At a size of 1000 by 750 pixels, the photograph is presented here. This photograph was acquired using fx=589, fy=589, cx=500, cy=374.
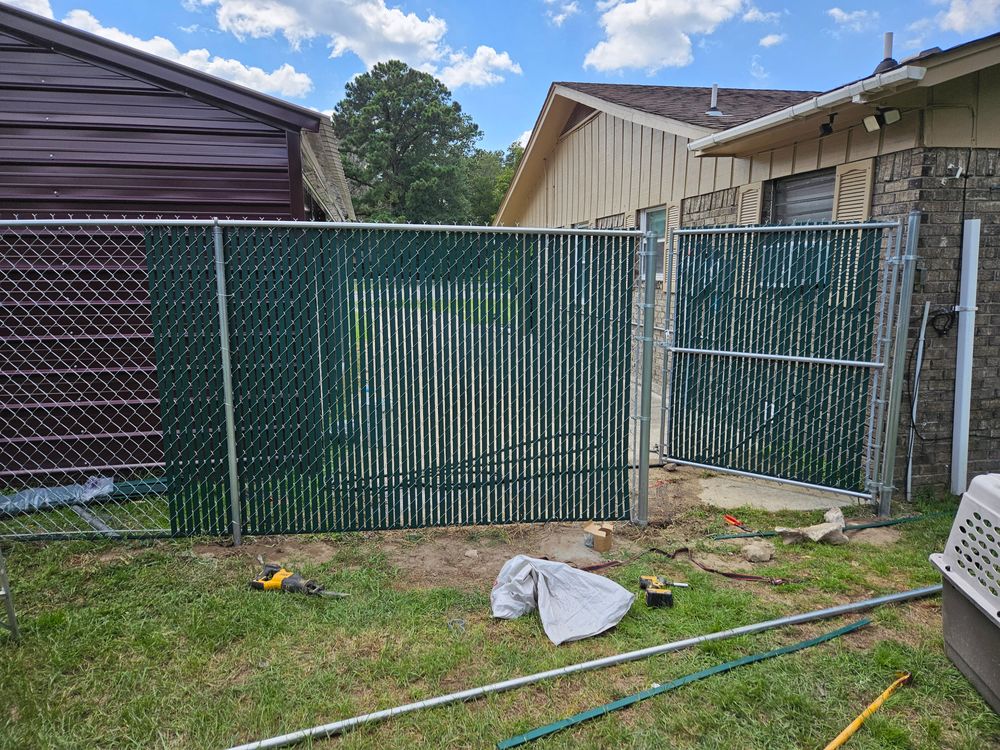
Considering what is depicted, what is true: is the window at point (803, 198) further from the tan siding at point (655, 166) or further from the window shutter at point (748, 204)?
the tan siding at point (655, 166)

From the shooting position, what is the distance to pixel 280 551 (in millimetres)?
3740

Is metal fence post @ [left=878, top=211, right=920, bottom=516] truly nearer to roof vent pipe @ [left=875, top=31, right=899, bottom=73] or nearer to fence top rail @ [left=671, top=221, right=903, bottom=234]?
fence top rail @ [left=671, top=221, right=903, bottom=234]

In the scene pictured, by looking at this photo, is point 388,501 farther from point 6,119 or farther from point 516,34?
point 516,34

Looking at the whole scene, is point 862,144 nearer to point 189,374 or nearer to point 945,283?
point 945,283

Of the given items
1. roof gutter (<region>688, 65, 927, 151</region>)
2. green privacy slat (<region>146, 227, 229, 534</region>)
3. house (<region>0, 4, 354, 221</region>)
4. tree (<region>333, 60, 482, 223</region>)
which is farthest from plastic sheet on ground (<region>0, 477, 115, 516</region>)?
tree (<region>333, 60, 482, 223</region>)

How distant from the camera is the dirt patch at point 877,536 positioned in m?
3.90

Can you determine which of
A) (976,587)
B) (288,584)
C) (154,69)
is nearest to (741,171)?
(976,587)

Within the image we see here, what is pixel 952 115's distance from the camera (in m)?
4.12

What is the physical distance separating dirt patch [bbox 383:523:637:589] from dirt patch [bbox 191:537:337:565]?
15.6 inches

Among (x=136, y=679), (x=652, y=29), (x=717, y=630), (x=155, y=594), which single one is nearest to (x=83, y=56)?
(x=155, y=594)

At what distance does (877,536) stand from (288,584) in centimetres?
380

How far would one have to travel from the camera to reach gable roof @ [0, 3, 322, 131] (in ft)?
15.1

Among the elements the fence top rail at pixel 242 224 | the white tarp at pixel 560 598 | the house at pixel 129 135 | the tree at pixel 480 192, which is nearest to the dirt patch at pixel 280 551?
the white tarp at pixel 560 598

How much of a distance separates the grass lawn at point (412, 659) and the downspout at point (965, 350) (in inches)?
50.5
